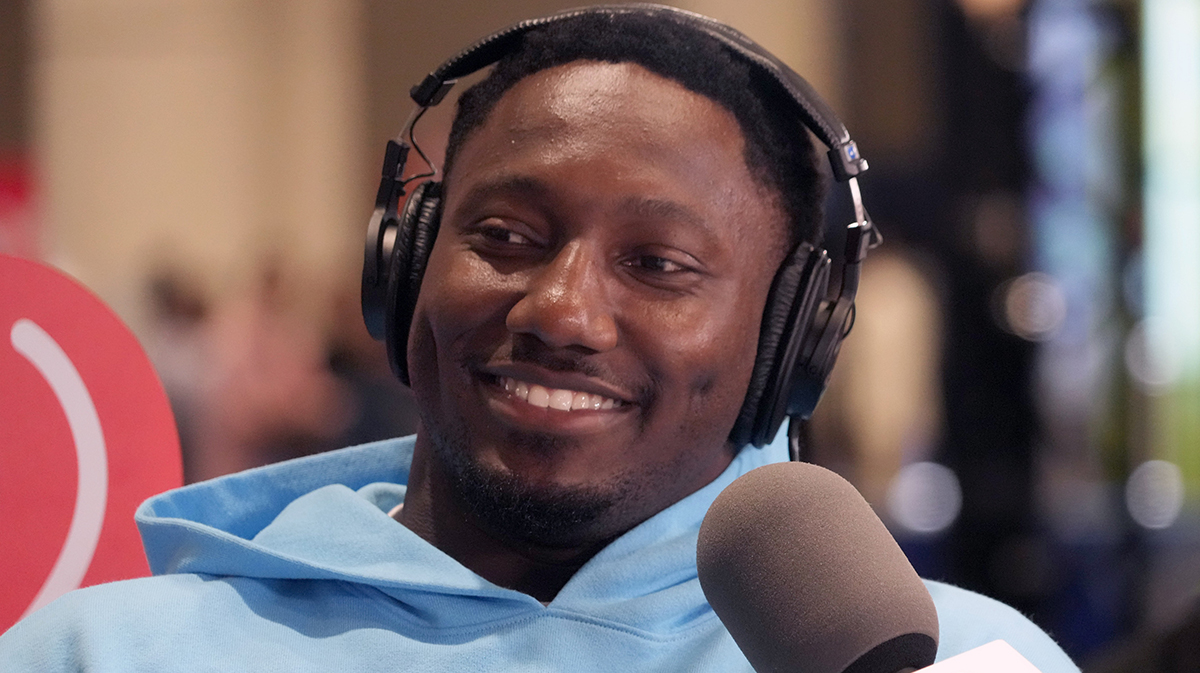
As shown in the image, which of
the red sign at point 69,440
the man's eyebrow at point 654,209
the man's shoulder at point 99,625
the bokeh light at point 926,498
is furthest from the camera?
the bokeh light at point 926,498

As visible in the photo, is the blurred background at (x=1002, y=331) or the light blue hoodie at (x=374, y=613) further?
the blurred background at (x=1002, y=331)

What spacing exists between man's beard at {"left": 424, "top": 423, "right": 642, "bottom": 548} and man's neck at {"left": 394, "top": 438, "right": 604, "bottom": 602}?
2 centimetres

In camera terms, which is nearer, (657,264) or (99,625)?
(99,625)

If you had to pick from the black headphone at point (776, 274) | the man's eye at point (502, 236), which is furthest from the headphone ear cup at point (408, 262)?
the man's eye at point (502, 236)

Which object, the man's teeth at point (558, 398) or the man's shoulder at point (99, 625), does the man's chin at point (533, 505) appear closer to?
the man's teeth at point (558, 398)

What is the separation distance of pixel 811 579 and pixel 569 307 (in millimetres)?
475

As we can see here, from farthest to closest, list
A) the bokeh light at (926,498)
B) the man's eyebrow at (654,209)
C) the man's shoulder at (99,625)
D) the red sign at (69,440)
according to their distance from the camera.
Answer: the bokeh light at (926,498) → the red sign at (69,440) → the man's eyebrow at (654,209) → the man's shoulder at (99,625)

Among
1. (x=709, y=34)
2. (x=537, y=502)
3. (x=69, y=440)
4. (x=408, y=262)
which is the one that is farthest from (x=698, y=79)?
(x=69, y=440)

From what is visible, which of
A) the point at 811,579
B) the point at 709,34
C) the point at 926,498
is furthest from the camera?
the point at 926,498

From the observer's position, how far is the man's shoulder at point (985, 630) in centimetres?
122

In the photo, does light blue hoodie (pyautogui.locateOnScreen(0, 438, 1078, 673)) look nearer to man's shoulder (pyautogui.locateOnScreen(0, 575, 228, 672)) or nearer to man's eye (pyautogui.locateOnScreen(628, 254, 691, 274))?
man's shoulder (pyautogui.locateOnScreen(0, 575, 228, 672))

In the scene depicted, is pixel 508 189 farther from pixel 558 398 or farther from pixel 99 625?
pixel 99 625

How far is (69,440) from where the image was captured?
1.39 meters

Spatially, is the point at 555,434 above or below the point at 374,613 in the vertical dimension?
above
